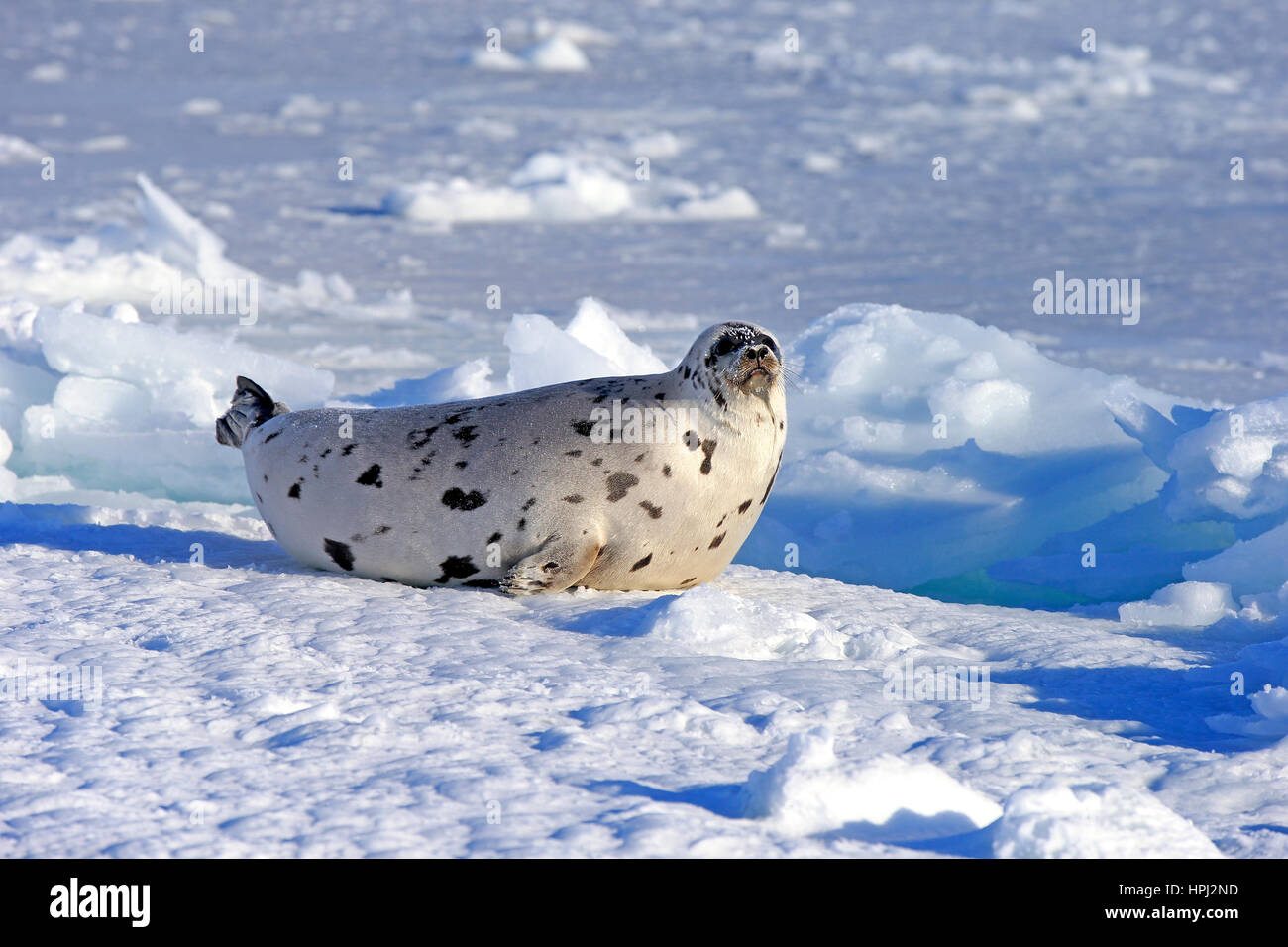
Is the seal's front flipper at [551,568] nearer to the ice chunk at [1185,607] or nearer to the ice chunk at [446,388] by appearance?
the ice chunk at [1185,607]

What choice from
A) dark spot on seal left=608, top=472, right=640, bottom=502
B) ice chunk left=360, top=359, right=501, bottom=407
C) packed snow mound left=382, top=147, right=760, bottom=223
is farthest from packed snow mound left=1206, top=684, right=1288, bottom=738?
packed snow mound left=382, top=147, right=760, bottom=223

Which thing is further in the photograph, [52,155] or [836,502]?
[52,155]

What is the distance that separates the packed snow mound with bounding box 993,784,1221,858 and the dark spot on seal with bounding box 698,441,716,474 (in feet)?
5.98

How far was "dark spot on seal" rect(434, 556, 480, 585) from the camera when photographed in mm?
4172

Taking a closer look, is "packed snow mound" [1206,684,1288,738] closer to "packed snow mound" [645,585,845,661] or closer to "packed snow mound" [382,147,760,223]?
"packed snow mound" [645,585,845,661]

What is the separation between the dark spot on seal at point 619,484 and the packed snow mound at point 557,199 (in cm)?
767

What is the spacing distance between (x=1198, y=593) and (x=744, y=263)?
6148 millimetres

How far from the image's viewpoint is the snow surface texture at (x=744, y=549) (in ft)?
8.36

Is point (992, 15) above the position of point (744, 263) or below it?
above

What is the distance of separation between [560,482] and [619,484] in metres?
0.16
